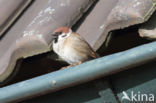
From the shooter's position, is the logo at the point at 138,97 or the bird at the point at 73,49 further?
the bird at the point at 73,49

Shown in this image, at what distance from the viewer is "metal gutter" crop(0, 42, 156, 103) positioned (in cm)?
167

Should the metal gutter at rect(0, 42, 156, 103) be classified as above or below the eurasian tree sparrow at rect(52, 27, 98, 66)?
above

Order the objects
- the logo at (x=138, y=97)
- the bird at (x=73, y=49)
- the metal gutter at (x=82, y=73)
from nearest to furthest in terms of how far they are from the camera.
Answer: the metal gutter at (x=82, y=73) → the logo at (x=138, y=97) → the bird at (x=73, y=49)

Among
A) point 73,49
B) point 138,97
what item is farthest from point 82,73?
point 73,49

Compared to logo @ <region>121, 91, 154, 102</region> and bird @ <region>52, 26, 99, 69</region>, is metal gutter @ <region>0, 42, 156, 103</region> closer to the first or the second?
logo @ <region>121, 91, 154, 102</region>

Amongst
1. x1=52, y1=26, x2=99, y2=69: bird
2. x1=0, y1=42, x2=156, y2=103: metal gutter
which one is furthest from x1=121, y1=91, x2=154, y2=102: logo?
x1=52, y1=26, x2=99, y2=69: bird

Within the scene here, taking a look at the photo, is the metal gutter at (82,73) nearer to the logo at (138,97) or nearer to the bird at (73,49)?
the logo at (138,97)

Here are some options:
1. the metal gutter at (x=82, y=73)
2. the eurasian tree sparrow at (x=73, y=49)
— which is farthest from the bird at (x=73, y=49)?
the metal gutter at (x=82, y=73)

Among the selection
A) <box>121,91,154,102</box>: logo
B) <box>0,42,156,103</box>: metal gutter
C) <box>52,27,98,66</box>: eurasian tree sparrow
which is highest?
<box>0,42,156,103</box>: metal gutter

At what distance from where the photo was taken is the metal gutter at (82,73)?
1.67 metres

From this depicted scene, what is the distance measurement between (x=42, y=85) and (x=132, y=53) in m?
0.43

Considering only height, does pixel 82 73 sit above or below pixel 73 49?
above

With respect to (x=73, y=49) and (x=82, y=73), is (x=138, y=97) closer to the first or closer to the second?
(x=82, y=73)

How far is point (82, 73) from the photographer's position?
1780 mm
